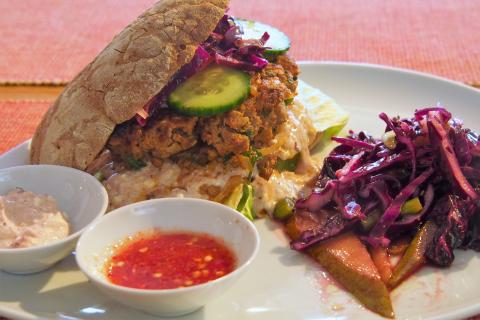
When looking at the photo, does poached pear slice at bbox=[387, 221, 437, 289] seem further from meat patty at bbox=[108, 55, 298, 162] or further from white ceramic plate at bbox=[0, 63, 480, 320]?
meat patty at bbox=[108, 55, 298, 162]

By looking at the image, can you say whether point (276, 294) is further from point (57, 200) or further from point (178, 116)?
point (57, 200)

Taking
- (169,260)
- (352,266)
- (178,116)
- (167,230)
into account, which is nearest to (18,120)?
(178,116)

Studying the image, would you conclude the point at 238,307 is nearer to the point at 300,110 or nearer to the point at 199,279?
the point at 199,279

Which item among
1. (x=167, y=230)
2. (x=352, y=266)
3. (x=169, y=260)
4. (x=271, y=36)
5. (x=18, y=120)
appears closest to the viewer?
(x=169, y=260)

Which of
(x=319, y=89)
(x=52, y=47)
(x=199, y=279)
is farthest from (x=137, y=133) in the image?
(x=52, y=47)

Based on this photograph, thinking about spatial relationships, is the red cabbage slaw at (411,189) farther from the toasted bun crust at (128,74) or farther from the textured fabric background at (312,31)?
the textured fabric background at (312,31)

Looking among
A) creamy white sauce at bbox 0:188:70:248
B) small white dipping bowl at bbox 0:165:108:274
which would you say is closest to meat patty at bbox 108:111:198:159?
small white dipping bowl at bbox 0:165:108:274

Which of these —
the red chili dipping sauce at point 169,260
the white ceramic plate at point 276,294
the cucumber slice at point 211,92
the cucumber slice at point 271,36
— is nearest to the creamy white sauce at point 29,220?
the white ceramic plate at point 276,294
